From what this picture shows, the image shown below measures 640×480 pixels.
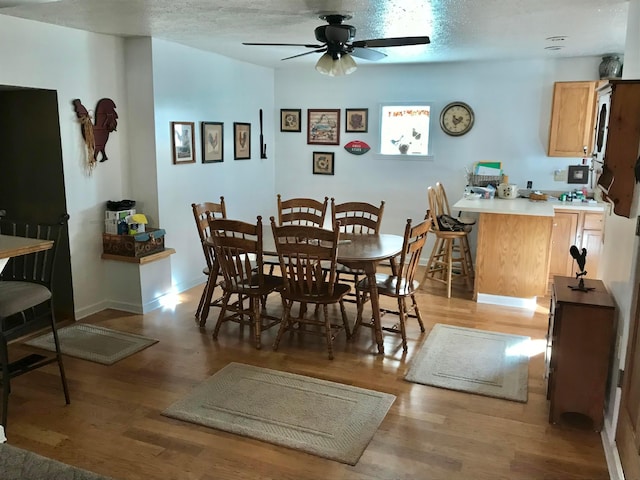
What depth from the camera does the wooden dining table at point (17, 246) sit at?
2619mm

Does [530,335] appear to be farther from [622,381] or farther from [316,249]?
[316,249]

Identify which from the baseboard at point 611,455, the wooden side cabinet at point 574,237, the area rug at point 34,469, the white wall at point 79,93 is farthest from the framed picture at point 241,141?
the area rug at point 34,469

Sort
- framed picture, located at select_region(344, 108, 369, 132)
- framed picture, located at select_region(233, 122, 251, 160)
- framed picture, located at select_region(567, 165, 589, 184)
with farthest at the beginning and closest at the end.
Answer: framed picture, located at select_region(344, 108, 369, 132), framed picture, located at select_region(233, 122, 251, 160), framed picture, located at select_region(567, 165, 589, 184)

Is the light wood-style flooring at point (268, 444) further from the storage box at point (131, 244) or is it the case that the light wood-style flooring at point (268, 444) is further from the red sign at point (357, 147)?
the red sign at point (357, 147)

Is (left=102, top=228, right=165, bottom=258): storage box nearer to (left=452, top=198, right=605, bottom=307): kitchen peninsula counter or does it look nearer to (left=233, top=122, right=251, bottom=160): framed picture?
(left=233, top=122, right=251, bottom=160): framed picture

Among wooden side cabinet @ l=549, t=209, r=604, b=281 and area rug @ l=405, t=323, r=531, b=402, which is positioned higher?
wooden side cabinet @ l=549, t=209, r=604, b=281

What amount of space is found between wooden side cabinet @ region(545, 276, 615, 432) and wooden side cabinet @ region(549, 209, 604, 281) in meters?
2.37

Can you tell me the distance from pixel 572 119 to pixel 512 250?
164cm

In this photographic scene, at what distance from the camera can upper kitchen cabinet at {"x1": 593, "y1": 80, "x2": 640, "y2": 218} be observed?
2557mm

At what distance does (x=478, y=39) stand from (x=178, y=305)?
11.3ft

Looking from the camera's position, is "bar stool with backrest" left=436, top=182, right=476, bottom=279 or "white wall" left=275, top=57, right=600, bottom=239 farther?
"white wall" left=275, top=57, right=600, bottom=239

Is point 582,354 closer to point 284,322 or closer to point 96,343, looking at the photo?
point 284,322

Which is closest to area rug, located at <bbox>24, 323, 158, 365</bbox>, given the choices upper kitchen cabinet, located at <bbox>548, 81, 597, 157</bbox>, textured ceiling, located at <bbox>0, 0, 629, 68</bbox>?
textured ceiling, located at <bbox>0, 0, 629, 68</bbox>

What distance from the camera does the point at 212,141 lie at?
554 centimetres
